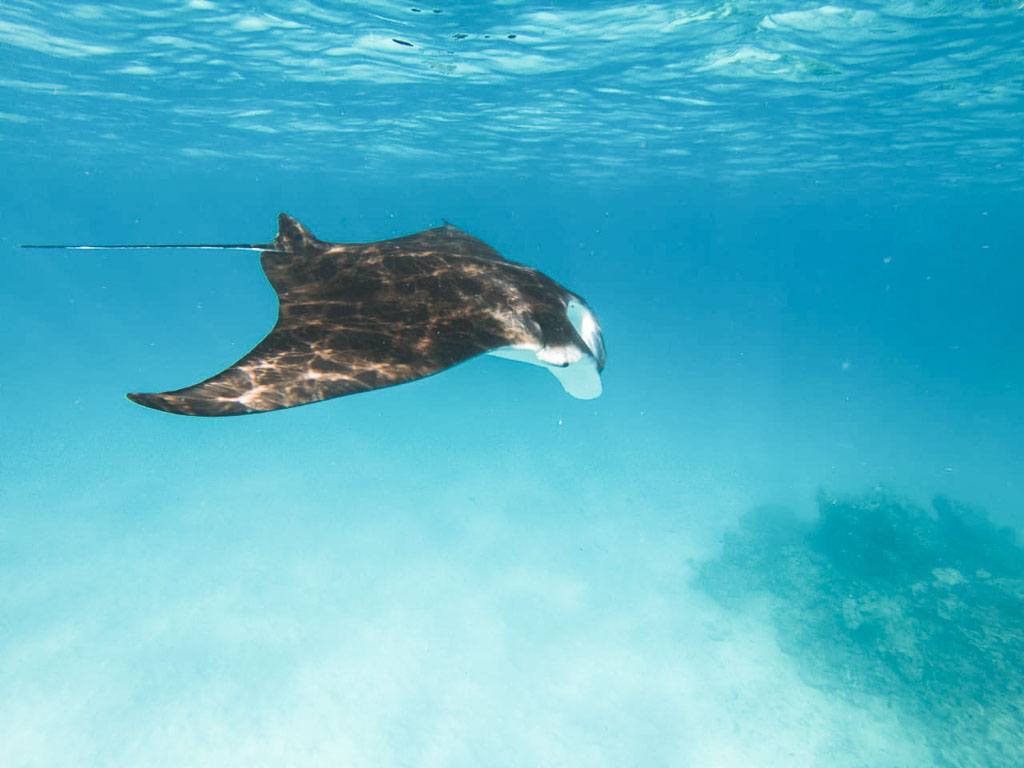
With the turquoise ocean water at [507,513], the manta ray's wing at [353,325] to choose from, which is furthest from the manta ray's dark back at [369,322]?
the turquoise ocean water at [507,513]

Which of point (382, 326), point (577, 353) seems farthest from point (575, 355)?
point (382, 326)

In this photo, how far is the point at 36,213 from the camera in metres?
90.6

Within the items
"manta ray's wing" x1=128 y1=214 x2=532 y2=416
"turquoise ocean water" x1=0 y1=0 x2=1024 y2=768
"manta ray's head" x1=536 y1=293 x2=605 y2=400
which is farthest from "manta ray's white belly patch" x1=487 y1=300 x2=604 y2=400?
"turquoise ocean water" x1=0 y1=0 x2=1024 y2=768

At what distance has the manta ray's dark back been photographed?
11.3ft

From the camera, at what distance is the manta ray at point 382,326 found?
3.46 m

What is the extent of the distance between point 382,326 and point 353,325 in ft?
0.78

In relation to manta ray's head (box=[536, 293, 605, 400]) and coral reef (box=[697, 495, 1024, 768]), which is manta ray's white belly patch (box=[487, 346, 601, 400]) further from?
coral reef (box=[697, 495, 1024, 768])

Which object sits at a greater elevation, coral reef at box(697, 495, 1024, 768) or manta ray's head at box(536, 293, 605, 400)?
manta ray's head at box(536, 293, 605, 400)

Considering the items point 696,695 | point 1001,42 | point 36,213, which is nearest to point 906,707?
point 696,695

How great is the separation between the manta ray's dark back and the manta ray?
0.01m

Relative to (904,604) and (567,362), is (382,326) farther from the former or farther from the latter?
(904,604)

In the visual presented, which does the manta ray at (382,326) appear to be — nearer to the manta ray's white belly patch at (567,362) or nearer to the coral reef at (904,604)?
the manta ray's white belly patch at (567,362)

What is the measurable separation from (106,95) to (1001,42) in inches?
1204

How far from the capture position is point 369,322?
4715 mm
